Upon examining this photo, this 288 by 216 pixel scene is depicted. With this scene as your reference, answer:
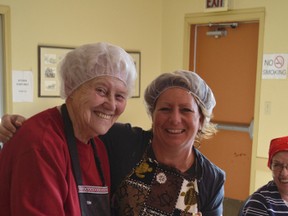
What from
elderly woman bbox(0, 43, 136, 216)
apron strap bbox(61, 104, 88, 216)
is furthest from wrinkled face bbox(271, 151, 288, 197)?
apron strap bbox(61, 104, 88, 216)

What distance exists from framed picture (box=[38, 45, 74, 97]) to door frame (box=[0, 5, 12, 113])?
0.90 feet

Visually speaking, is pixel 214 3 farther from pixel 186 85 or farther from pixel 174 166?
pixel 174 166

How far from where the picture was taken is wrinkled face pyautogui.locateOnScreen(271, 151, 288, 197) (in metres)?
1.50

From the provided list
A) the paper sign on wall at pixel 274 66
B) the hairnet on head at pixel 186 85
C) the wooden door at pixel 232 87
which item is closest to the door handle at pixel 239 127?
the wooden door at pixel 232 87

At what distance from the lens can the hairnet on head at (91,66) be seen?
1.22m

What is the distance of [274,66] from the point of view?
345cm

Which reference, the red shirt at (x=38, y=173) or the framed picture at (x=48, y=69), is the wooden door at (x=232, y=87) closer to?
the framed picture at (x=48, y=69)

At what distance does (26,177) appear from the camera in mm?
1009

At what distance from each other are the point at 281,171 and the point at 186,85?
528 millimetres

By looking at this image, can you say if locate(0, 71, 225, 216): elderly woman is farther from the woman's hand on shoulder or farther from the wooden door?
the wooden door

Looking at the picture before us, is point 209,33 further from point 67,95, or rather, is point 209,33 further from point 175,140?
point 67,95

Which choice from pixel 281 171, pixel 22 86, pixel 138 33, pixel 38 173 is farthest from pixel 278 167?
pixel 138 33

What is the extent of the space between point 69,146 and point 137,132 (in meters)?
0.48

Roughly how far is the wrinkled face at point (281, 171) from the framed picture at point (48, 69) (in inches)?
88.6
